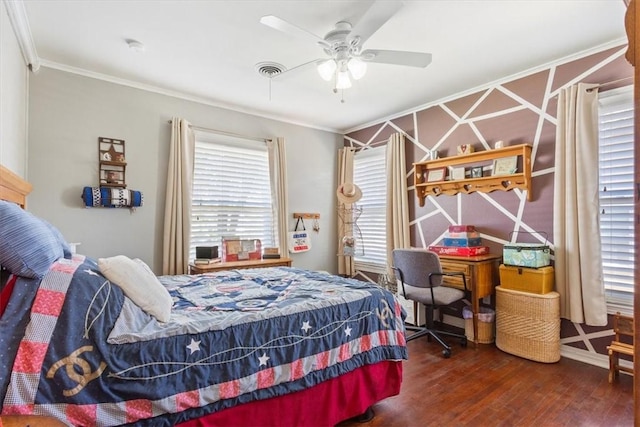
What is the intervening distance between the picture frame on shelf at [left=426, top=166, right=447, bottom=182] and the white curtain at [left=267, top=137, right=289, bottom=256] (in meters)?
1.78

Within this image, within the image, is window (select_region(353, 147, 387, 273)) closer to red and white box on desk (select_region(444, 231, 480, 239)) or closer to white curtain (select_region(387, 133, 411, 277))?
white curtain (select_region(387, 133, 411, 277))

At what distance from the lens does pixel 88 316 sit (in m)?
1.24

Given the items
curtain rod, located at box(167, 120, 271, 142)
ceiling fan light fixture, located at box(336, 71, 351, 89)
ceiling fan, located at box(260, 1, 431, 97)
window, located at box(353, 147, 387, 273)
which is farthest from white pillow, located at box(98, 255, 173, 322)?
window, located at box(353, 147, 387, 273)

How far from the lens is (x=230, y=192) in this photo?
404 centimetres

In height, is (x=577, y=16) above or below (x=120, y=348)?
above

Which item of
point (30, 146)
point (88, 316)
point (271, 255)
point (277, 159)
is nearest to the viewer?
point (88, 316)

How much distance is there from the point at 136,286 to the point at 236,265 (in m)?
2.11

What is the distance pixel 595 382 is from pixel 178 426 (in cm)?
279

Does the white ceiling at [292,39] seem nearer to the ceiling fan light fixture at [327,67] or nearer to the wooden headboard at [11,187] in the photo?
the ceiling fan light fixture at [327,67]

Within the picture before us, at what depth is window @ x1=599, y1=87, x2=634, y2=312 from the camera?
2580 millimetres

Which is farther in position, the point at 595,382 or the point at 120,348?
the point at 595,382

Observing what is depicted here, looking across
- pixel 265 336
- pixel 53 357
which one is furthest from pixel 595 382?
pixel 53 357

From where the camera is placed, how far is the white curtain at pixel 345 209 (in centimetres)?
479

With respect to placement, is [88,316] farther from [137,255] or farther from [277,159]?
[277,159]
